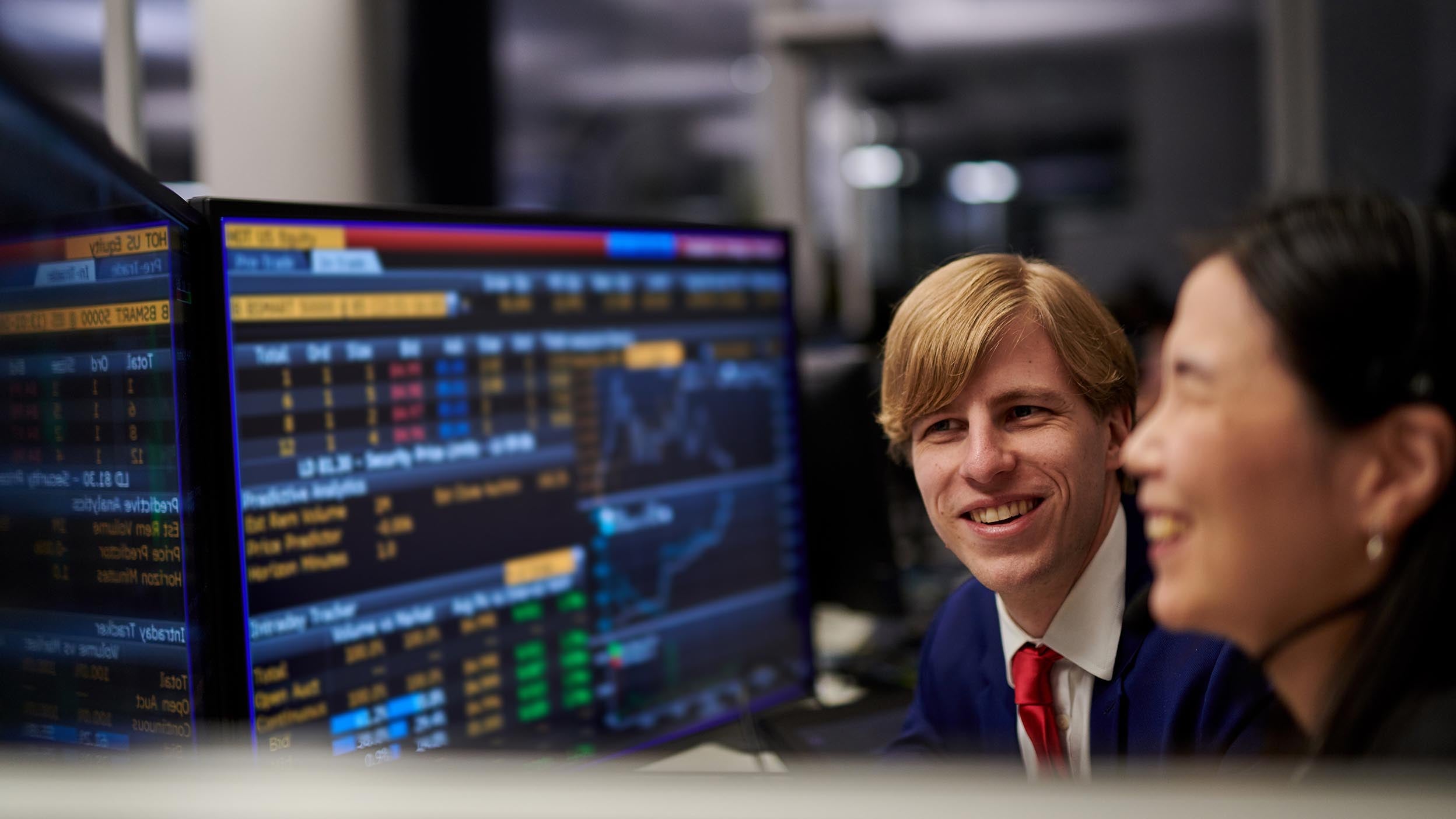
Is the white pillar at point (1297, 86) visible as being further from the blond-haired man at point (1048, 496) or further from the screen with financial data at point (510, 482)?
the blond-haired man at point (1048, 496)

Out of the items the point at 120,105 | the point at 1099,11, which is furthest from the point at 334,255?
the point at 1099,11

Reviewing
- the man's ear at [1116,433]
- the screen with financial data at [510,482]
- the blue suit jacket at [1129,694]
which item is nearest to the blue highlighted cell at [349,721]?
the screen with financial data at [510,482]

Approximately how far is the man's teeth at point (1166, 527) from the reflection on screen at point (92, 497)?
0.68 meters

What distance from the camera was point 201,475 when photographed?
880 mm

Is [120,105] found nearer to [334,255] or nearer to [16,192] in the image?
[334,255]

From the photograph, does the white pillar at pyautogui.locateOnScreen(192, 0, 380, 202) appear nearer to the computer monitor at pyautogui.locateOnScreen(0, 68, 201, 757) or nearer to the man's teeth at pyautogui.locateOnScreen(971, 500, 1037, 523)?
the computer monitor at pyautogui.locateOnScreen(0, 68, 201, 757)

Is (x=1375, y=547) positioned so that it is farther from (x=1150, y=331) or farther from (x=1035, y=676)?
(x=1150, y=331)

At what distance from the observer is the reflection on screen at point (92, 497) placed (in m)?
0.65

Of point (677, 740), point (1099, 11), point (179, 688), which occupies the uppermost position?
point (1099, 11)

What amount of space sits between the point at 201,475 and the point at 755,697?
77 centimetres

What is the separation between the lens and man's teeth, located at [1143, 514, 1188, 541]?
0.58m

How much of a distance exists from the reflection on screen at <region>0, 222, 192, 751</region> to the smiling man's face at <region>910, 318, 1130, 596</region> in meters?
0.63

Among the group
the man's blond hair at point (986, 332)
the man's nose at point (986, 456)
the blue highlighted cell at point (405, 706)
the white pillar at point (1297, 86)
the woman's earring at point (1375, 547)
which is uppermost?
the white pillar at point (1297, 86)

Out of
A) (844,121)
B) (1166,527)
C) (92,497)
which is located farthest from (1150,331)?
(844,121)
